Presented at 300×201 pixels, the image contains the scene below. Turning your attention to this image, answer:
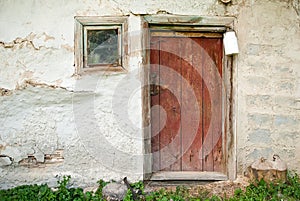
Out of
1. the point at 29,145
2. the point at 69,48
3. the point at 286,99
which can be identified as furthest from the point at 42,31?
the point at 286,99

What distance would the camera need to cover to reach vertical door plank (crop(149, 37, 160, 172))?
3.52m

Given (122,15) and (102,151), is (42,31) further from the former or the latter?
(102,151)

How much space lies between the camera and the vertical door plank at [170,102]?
11.7 ft

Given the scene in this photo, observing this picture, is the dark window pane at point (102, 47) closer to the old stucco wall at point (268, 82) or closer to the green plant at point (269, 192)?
the old stucco wall at point (268, 82)

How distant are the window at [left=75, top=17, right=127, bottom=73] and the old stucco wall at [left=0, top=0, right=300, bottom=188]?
0.06 meters

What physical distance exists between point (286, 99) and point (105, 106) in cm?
170

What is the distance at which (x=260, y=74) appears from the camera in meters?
3.47

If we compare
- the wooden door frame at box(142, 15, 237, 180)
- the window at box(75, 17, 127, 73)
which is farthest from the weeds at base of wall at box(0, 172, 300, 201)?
the window at box(75, 17, 127, 73)

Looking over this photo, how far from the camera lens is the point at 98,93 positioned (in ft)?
11.0

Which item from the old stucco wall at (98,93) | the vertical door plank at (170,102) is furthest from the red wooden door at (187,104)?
the old stucco wall at (98,93)

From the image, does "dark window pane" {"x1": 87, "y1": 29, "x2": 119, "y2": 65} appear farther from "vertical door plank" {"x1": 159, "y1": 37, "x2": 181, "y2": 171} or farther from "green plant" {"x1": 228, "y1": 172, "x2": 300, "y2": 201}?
"green plant" {"x1": 228, "y1": 172, "x2": 300, "y2": 201}

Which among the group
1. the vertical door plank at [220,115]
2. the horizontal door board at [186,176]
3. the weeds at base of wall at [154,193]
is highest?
the vertical door plank at [220,115]

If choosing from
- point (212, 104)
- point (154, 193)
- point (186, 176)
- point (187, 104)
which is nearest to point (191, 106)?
point (187, 104)

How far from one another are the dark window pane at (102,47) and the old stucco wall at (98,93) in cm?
15
